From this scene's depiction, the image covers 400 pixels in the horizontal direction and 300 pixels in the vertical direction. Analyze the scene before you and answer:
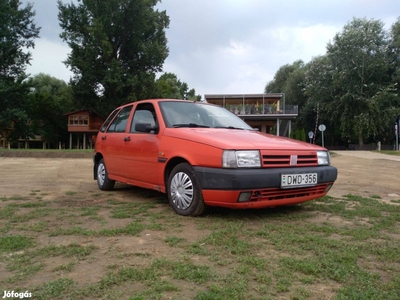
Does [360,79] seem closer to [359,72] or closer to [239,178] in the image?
[359,72]

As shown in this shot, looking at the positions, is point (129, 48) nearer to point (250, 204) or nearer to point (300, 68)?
point (300, 68)

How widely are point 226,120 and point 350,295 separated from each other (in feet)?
11.0

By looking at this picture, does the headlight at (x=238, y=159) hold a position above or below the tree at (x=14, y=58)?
below

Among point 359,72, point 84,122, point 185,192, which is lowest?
point 185,192

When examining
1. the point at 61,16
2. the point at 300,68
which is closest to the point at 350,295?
the point at 61,16

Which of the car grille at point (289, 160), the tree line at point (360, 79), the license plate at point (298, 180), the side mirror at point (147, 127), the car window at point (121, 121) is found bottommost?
the license plate at point (298, 180)

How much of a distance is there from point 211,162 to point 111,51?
30592mm

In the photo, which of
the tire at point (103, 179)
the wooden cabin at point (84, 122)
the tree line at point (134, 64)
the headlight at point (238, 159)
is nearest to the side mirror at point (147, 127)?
the headlight at point (238, 159)

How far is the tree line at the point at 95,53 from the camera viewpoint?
1236 inches

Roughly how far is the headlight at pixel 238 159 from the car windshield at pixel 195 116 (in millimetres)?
1099

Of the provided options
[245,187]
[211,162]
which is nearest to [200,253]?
[245,187]

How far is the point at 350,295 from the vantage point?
1.98 metres

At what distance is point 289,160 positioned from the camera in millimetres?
3801

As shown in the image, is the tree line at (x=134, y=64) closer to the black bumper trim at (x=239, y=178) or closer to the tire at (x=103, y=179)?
the tire at (x=103, y=179)
